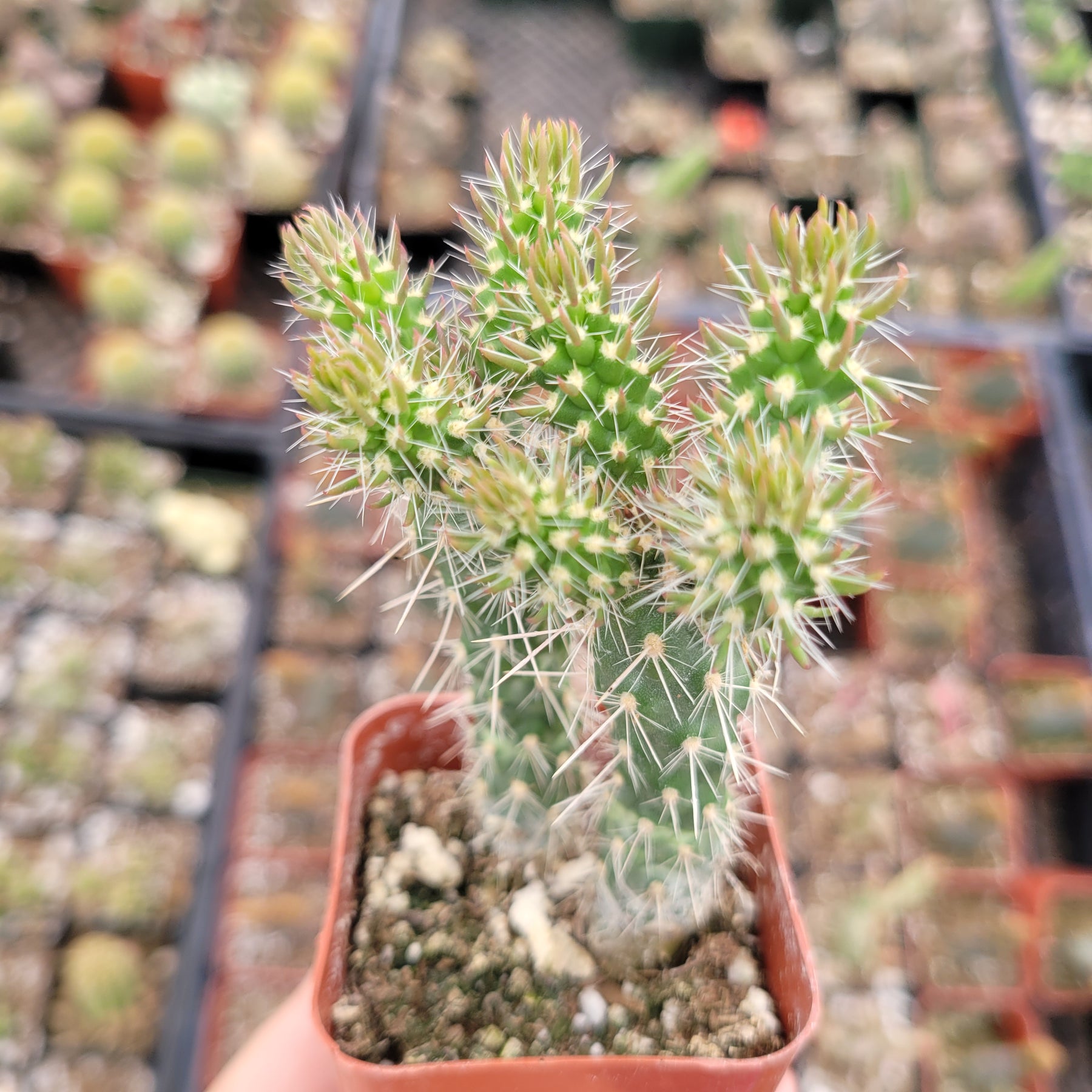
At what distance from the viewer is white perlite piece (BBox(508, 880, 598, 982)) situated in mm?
820

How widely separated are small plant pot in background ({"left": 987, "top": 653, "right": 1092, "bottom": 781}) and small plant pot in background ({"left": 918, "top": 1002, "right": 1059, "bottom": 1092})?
1.44 ft

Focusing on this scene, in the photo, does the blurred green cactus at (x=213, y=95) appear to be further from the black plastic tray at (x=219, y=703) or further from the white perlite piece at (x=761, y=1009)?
the white perlite piece at (x=761, y=1009)

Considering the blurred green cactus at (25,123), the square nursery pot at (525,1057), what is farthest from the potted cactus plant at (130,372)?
the square nursery pot at (525,1057)

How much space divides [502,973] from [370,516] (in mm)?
1270

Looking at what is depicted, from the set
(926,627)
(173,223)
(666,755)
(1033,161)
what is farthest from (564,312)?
(1033,161)

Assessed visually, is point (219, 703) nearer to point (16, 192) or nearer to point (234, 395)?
point (234, 395)

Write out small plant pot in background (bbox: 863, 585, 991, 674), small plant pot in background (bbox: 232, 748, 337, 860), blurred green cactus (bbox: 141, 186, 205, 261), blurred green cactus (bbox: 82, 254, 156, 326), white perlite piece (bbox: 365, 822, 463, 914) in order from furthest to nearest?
blurred green cactus (bbox: 141, 186, 205, 261)
blurred green cactus (bbox: 82, 254, 156, 326)
small plant pot in background (bbox: 863, 585, 991, 674)
small plant pot in background (bbox: 232, 748, 337, 860)
white perlite piece (bbox: 365, 822, 463, 914)

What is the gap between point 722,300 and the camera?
219 centimetres

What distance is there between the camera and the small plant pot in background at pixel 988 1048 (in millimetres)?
1489

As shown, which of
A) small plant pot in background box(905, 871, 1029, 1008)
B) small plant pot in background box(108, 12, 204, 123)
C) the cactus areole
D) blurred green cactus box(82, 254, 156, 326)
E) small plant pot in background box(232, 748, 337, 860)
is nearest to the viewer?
the cactus areole

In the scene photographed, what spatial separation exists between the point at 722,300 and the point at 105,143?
65.7 inches

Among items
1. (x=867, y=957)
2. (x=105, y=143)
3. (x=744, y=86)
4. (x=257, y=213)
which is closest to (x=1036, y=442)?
(x=867, y=957)

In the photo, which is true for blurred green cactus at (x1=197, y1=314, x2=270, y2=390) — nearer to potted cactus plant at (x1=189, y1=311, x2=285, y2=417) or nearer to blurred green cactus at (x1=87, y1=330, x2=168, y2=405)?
potted cactus plant at (x1=189, y1=311, x2=285, y2=417)

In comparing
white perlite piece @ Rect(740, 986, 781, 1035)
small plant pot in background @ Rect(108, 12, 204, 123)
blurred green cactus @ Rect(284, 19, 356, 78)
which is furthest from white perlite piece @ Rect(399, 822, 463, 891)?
small plant pot in background @ Rect(108, 12, 204, 123)
